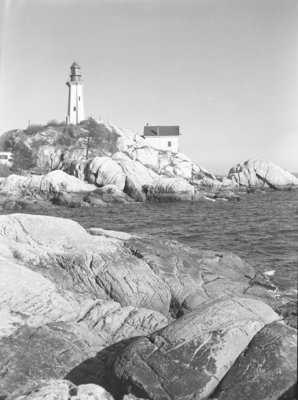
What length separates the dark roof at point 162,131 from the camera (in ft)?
240

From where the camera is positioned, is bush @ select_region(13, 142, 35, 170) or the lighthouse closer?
bush @ select_region(13, 142, 35, 170)

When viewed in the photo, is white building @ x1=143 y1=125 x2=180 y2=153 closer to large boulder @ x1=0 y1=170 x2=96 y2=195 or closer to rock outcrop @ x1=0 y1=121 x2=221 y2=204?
rock outcrop @ x1=0 y1=121 x2=221 y2=204

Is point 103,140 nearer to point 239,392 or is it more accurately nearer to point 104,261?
point 104,261

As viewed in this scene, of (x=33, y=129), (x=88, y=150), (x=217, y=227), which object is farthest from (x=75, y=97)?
(x=217, y=227)

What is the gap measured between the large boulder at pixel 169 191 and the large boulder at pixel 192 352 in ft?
116

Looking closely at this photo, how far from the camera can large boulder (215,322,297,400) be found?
545 cm

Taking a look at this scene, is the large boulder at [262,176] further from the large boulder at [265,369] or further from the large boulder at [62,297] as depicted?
A: the large boulder at [265,369]

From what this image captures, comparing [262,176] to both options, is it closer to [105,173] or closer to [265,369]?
[105,173]

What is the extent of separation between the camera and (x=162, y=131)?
73.9 meters

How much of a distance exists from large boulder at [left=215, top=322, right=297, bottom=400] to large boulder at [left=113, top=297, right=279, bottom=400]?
0.18 metres

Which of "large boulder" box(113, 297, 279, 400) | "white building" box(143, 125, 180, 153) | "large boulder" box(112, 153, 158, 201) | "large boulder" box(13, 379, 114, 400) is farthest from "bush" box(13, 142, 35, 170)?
"large boulder" box(13, 379, 114, 400)

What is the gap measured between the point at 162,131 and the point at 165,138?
1.58 metres

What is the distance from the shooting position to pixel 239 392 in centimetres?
560

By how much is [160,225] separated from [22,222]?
1327 cm
